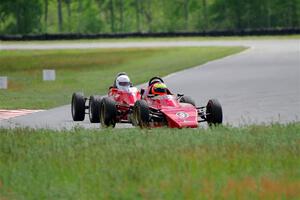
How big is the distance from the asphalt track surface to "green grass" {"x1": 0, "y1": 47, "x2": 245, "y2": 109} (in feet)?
5.77

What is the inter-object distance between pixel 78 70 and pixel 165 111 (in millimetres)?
27589

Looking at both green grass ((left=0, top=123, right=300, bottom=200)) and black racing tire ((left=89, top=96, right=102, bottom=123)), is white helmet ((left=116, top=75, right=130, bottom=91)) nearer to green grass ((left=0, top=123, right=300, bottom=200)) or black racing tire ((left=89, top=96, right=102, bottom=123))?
black racing tire ((left=89, top=96, right=102, bottom=123))

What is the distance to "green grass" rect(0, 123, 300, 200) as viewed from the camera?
10.1 m

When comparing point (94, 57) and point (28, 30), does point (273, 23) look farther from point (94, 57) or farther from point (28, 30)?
point (94, 57)

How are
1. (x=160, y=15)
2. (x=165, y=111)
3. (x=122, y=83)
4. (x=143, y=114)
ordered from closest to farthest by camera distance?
(x=143, y=114) → (x=165, y=111) → (x=122, y=83) → (x=160, y=15)

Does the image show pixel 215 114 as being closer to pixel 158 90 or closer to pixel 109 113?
pixel 158 90

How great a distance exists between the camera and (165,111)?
56.7 feet

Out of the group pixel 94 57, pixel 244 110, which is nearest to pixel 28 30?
pixel 94 57

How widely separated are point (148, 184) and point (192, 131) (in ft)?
16.7

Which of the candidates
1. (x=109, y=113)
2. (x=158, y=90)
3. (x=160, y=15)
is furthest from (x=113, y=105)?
(x=160, y=15)

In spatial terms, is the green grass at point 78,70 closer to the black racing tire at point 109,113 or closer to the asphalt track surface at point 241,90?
the asphalt track surface at point 241,90

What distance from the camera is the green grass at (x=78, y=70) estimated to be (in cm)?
2923

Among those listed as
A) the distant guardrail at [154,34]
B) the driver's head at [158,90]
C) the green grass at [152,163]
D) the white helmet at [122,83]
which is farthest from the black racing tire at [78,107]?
the distant guardrail at [154,34]

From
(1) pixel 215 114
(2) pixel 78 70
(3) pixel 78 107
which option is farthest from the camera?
(2) pixel 78 70
